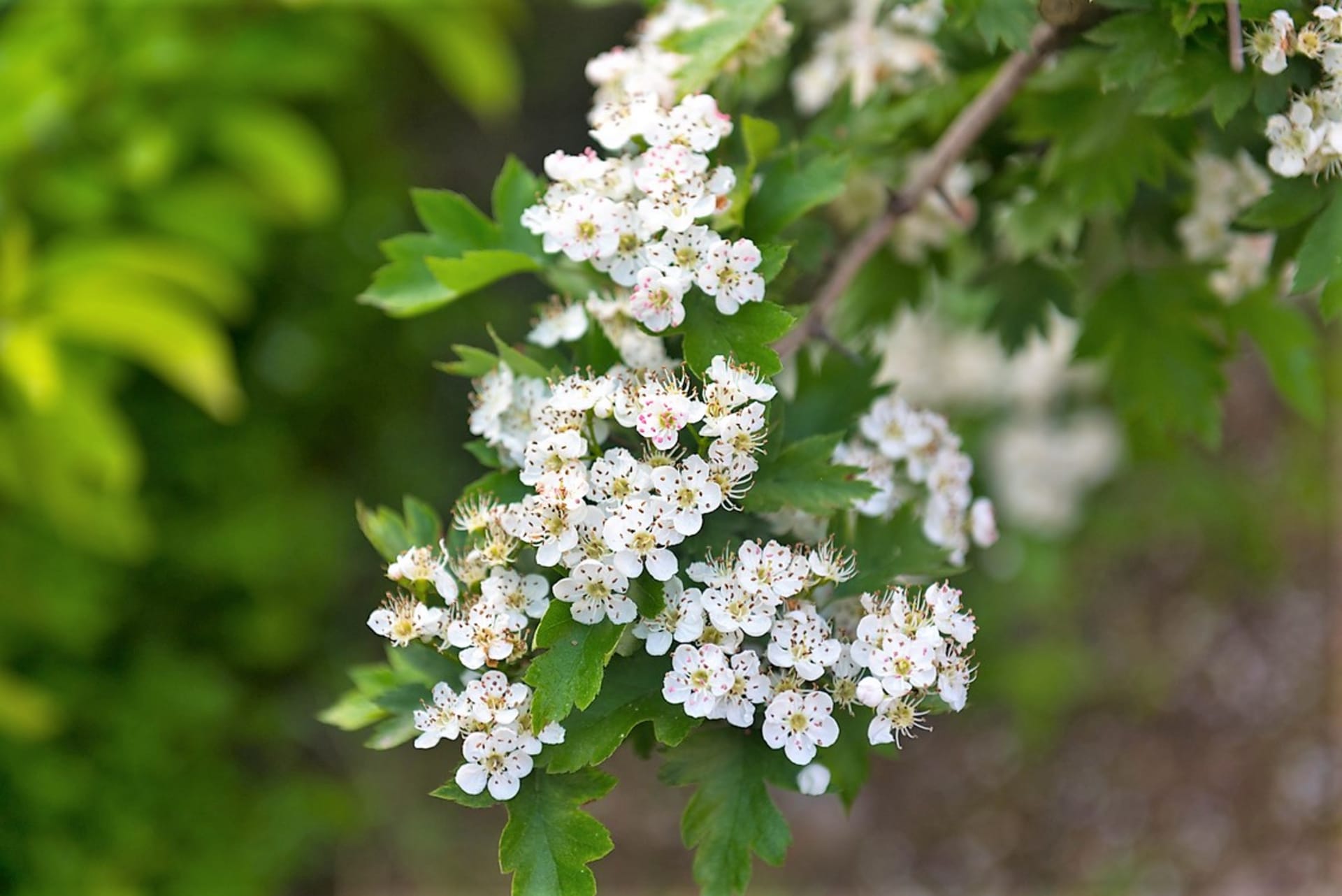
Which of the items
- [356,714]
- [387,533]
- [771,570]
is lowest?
[356,714]

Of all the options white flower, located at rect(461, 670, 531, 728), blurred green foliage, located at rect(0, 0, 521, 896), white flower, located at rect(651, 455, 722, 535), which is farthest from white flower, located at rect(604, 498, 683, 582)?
blurred green foliage, located at rect(0, 0, 521, 896)

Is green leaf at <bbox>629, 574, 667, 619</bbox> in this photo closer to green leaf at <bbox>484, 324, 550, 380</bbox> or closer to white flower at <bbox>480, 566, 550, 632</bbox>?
white flower at <bbox>480, 566, 550, 632</bbox>

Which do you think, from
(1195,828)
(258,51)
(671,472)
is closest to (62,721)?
(258,51)

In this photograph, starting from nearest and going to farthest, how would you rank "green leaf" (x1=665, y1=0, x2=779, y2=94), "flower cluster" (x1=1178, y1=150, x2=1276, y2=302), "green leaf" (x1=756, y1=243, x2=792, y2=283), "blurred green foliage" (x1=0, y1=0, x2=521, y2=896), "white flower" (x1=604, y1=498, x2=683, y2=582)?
1. "white flower" (x1=604, y1=498, x2=683, y2=582)
2. "green leaf" (x1=756, y1=243, x2=792, y2=283)
3. "green leaf" (x1=665, y1=0, x2=779, y2=94)
4. "flower cluster" (x1=1178, y1=150, x2=1276, y2=302)
5. "blurred green foliage" (x1=0, y1=0, x2=521, y2=896)

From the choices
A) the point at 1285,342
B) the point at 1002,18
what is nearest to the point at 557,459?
the point at 1002,18

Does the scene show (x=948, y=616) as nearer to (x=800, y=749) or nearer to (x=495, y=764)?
(x=800, y=749)

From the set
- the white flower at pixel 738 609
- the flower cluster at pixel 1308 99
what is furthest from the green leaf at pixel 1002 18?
the white flower at pixel 738 609
